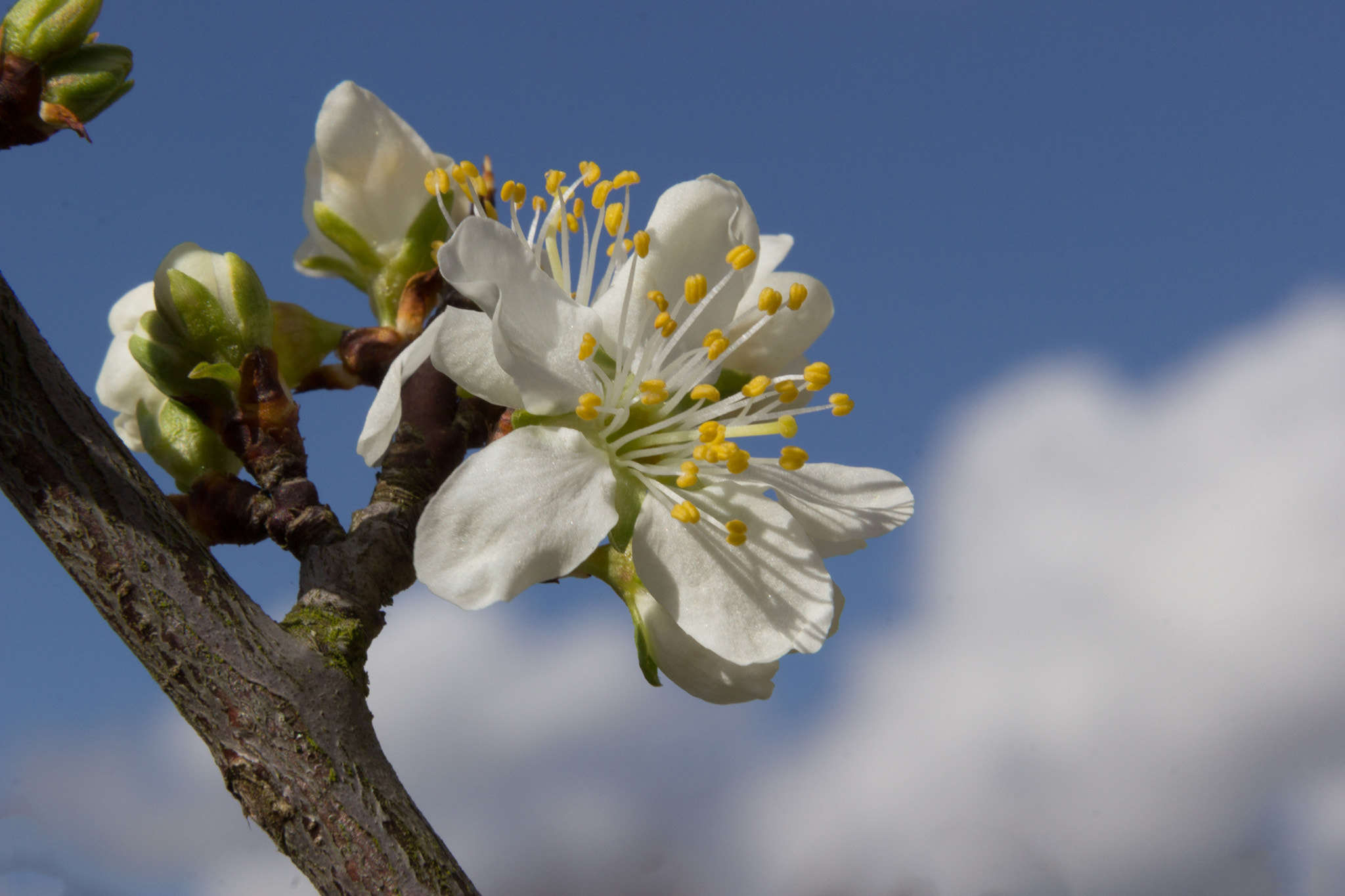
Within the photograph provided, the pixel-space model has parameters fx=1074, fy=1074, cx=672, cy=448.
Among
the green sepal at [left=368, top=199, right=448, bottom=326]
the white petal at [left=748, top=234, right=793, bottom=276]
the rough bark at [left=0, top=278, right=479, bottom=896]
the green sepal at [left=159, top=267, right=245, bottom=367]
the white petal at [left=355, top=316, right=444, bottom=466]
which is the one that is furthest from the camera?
the green sepal at [left=368, top=199, right=448, bottom=326]

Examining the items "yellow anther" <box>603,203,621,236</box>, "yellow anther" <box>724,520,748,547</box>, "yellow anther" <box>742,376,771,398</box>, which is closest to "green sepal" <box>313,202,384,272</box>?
"yellow anther" <box>603,203,621,236</box>

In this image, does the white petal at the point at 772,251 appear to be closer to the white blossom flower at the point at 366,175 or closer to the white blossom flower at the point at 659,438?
the white blossom flower at the point at 659,438

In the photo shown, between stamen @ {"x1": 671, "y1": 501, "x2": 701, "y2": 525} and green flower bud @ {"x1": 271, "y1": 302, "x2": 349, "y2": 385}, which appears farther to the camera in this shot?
green flower bud @ {"x1": 271, "y1": 302, "x2": 349, "y2": 385}

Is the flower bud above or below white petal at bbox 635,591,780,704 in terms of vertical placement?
above

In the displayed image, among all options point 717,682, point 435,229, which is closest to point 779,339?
point 717,682

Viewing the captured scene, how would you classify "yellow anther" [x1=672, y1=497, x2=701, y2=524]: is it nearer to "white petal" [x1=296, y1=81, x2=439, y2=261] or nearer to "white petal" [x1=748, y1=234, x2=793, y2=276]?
"white petal" [x1=748, y1=234, x2=793, y2=276]

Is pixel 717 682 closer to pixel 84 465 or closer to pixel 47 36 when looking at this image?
pixel 84 465

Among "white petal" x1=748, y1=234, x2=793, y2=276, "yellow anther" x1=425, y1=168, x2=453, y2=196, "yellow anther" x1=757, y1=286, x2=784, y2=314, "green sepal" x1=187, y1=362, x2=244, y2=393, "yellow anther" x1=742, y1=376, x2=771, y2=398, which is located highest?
"white petal" x1=748, y1=234, x2=793, y2=276

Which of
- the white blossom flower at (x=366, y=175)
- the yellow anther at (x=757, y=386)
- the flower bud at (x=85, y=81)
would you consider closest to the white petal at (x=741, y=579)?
the yellow anther at (x=757, y=386)
